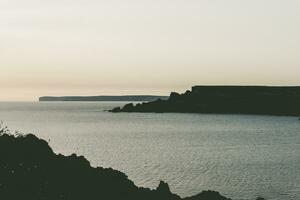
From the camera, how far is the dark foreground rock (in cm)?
2141

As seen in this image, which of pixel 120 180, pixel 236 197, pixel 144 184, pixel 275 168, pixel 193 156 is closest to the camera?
pixel 120 180

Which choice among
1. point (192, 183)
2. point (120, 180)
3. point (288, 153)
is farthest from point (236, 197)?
point (288, 153)

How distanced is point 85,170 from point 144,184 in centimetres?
1935

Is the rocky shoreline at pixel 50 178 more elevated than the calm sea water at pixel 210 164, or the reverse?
the rocky shoreline at pixel 50 178

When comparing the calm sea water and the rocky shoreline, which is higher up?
the rocky shoreline

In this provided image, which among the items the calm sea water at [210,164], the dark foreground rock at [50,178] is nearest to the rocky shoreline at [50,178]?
the dark foreground rock at [50,178]

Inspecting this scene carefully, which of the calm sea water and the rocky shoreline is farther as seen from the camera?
the calm sea water

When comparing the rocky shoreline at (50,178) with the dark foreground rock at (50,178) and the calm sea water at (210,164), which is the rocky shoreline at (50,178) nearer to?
the dark foreground rock at (50,178)

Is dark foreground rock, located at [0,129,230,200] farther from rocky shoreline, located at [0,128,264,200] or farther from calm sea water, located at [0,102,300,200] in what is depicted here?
calm sea water, located at [0,102,300,200]

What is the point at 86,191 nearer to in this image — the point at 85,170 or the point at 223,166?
the point at 85,170

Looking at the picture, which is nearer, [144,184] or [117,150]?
[144,184]

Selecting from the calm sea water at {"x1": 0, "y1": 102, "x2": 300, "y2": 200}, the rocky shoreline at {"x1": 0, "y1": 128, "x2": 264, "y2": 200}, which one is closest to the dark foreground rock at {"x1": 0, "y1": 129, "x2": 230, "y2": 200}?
the rocky shoreline at {"x1": 0, "y1": 128, "x2": 264, "y2": 200}

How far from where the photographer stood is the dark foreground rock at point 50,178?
70.2 feet

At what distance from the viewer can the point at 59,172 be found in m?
24.4
